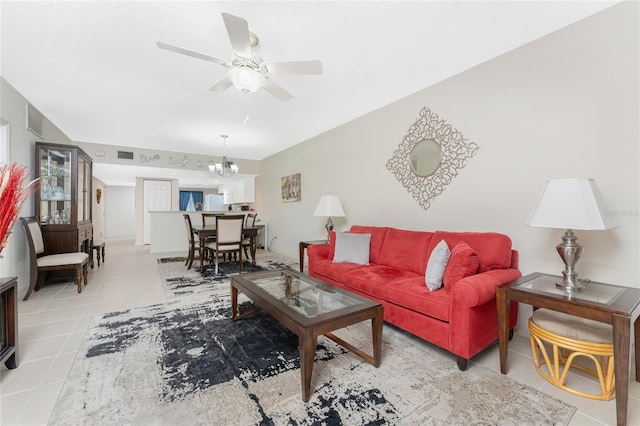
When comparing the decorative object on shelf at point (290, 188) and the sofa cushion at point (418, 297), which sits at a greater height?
the decorative object on shelf at point (290, 188)

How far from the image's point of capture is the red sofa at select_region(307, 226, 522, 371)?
184 centimetres

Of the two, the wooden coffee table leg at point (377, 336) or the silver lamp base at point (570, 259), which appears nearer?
the silver lamp base at point (570, 259)

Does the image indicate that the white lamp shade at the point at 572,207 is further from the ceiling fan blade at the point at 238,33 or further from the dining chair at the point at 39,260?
the dining chair at the point at 39,260

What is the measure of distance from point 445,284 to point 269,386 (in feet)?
4.89

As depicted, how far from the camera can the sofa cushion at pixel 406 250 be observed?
9.00 ft

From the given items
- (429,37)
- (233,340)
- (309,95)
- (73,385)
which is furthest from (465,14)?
(73,385)

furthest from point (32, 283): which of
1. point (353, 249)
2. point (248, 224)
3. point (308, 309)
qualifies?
point (353, 249)

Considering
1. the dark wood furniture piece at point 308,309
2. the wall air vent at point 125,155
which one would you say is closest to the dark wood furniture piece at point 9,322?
the dark wood furniture piece at point 308,309

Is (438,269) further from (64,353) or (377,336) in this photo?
(64,353)

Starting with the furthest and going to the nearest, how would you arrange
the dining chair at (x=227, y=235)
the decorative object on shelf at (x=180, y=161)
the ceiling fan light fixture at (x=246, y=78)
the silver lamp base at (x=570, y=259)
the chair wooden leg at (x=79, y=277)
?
the decorative object on shelf at (x=180, y=161)
the dining chair at (x=227, y=235)
the chair wooden leg at (x=79, y=277)
the ceiling fan light fixture at (x=246, y=78)
the silver lamp base at (x=570, y=259)

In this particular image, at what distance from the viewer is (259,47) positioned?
2.32 metres

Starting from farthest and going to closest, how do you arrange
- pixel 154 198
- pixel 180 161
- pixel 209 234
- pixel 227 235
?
pixel 154 198 → pixel 180 161 → pixel 209 234 → pixel 227 235

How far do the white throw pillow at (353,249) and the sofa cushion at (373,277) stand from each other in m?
0.21

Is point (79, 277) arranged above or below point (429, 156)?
below
